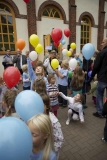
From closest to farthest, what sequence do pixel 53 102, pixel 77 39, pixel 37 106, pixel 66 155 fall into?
pixel 37 106 < pixel 66 155 < pixel 53 102 < pixel 77 39

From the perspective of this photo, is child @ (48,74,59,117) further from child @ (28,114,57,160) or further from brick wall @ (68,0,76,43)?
brick wall @ (68,0,76,43)

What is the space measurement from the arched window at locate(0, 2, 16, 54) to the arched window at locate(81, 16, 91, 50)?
18.0 ft

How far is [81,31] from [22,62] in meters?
6.65

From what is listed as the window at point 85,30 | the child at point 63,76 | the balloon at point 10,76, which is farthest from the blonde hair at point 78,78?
the window at point 85,30

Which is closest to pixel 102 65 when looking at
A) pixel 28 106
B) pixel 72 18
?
pixel 28 106

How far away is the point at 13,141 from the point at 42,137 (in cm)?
52

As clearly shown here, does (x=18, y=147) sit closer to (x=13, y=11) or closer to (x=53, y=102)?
(x=53, y=102)

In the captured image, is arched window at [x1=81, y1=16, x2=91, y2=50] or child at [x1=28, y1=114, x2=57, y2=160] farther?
arched window at [x1=81, y1=16, x2=91, y2=50]

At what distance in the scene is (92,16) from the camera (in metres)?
10.6

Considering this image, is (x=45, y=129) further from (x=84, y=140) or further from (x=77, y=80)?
(x=77, y=80)

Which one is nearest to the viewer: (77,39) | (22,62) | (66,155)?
(66,155)

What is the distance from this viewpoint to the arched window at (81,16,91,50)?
10.6 meters

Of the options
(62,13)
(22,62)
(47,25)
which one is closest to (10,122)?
(22,62)

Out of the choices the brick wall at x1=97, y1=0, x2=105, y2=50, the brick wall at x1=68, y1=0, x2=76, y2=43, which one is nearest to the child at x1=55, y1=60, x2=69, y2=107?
the brick wall at x1=68, y1=0, x2=76, y2=43
